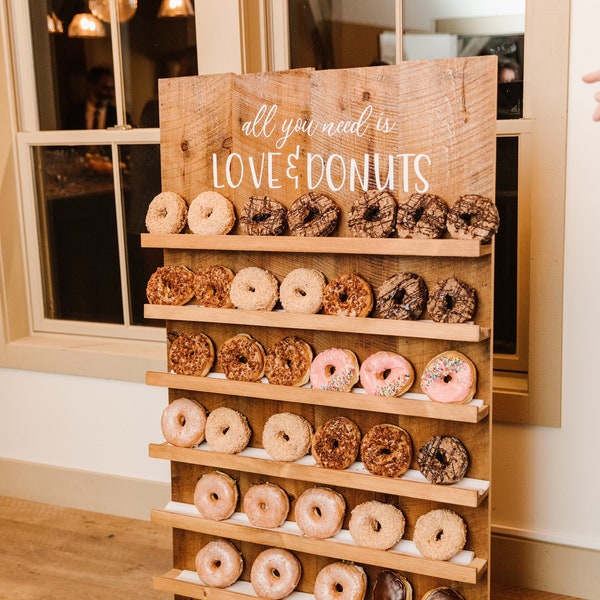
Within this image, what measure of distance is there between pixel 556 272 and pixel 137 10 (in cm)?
168

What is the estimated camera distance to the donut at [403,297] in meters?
1.94

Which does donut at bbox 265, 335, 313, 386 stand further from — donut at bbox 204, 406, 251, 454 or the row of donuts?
the row of donuts

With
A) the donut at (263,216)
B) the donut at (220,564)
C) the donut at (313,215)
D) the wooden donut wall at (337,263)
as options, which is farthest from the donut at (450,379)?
the donut at (220,564)

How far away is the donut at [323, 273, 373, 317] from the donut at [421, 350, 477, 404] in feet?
0.69

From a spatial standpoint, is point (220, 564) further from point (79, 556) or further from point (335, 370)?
point (79, 556)

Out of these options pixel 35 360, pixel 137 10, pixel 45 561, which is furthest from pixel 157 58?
pixel 45 561

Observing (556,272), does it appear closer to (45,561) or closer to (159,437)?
(159,437)

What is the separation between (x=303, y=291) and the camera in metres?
2.08

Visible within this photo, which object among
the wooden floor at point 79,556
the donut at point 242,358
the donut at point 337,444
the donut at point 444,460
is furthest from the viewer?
the wooden floor at point 79,556

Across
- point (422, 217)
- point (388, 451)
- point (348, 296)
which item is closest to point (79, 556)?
point (388, 451)

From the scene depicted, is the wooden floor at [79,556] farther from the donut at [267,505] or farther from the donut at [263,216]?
the donut at [263,216]

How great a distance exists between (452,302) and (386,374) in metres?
0.26

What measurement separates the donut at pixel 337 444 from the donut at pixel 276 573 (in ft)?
0.96

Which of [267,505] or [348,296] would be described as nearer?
[348,296]
